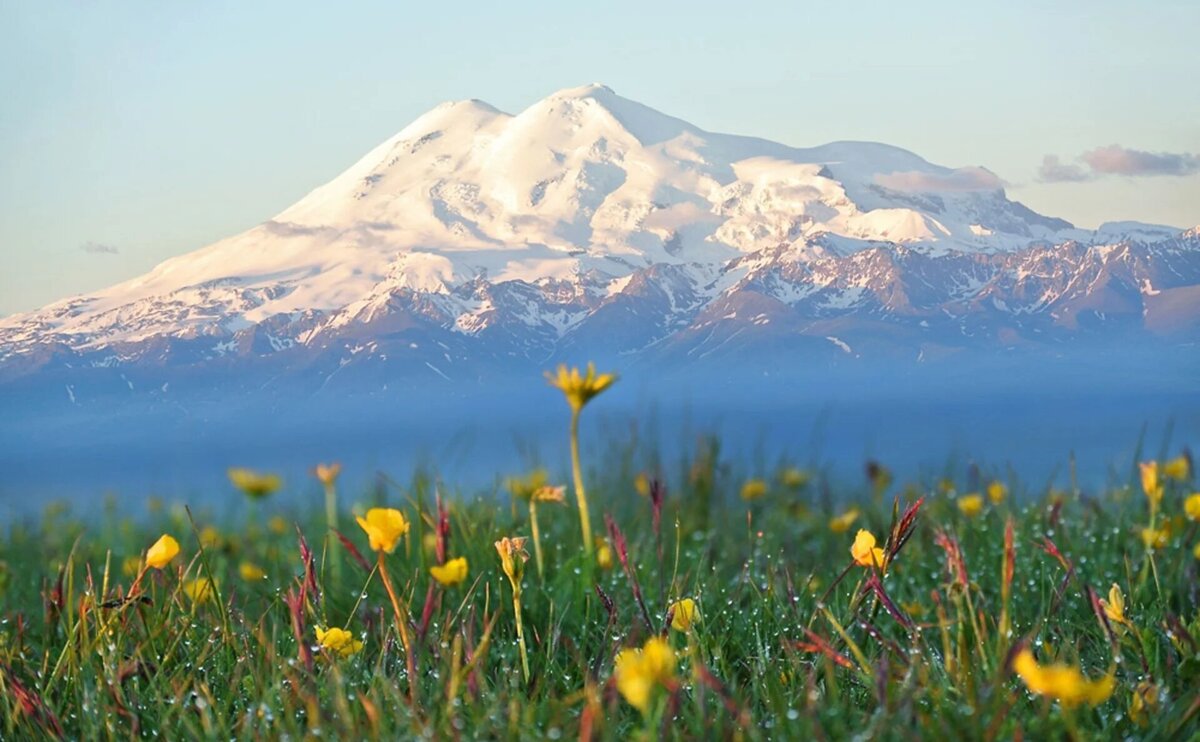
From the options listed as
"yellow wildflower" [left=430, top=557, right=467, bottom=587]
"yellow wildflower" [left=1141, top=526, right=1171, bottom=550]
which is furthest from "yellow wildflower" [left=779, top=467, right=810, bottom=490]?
"yellow wildflower" [left=430, top=557, right=467, bottom=587]

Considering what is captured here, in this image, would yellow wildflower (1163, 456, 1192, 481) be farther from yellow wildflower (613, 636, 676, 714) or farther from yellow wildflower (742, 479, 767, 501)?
yellow wildflower (613, 636, 676, 714)

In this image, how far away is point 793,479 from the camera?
179 inches

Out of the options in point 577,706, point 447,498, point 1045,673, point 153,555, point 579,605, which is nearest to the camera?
point 1045,673

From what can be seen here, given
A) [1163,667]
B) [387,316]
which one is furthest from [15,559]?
[387,316]

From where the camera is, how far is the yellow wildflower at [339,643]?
2006 millimetres

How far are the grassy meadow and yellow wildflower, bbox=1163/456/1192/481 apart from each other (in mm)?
15

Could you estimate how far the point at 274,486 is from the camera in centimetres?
362

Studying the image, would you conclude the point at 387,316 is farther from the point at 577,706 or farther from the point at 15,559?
the point at 577,706

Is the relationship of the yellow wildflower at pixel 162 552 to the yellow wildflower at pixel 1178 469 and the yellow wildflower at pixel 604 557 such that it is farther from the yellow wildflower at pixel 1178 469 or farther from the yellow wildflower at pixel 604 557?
the yellow wildflower at pixel 1178 469

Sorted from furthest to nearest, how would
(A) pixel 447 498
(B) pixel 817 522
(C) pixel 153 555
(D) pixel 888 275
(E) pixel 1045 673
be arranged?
(D) pixel 888 275 → (B) pixel 817 522 → (A) pixel 447 498 → (C) pixel 153 555 → (E) pixel 1045 673

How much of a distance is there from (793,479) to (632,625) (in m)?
2.29

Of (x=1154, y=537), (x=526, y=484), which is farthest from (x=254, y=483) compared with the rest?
(x=1154, y=537)

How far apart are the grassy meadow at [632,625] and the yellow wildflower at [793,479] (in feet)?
0.94

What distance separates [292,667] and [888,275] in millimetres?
20922
